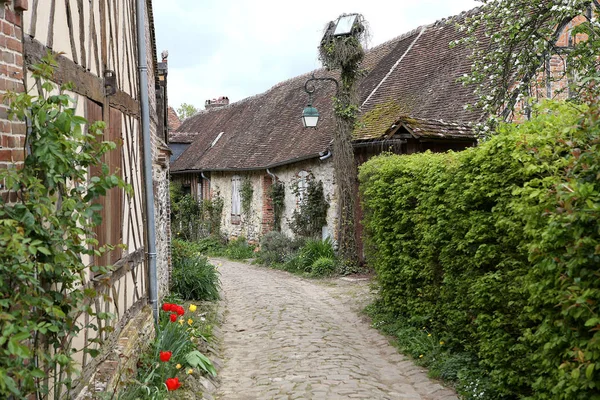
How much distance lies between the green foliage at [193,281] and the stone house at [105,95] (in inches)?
135

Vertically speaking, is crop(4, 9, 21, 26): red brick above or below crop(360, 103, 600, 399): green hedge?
above

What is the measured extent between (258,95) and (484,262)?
23.1 meters

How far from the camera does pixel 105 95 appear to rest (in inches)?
210

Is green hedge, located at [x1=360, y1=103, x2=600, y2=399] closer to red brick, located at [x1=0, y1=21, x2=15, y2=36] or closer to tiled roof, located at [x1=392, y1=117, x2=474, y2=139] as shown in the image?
tiled roof, located at [x1=392, y1=117, x2=474, y2=139]

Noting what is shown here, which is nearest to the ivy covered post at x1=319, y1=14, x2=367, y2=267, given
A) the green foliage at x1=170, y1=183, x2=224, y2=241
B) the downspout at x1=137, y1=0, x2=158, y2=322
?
the downspout at x1=137, y1=0, x2=158, y2=322

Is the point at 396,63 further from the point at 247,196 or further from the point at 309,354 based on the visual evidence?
the point at 309,354

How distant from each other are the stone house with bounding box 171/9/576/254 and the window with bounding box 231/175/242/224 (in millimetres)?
37

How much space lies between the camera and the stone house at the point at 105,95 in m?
3.09

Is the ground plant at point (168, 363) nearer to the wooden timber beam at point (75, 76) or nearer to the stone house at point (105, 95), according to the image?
the stone house at point (105, 95)

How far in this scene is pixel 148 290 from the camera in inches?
289

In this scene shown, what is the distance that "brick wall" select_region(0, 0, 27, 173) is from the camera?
9.64 ft

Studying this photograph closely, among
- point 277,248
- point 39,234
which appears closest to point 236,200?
point 277,248

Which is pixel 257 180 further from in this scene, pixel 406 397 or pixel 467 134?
pixel 406 397

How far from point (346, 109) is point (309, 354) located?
768 centimetres
